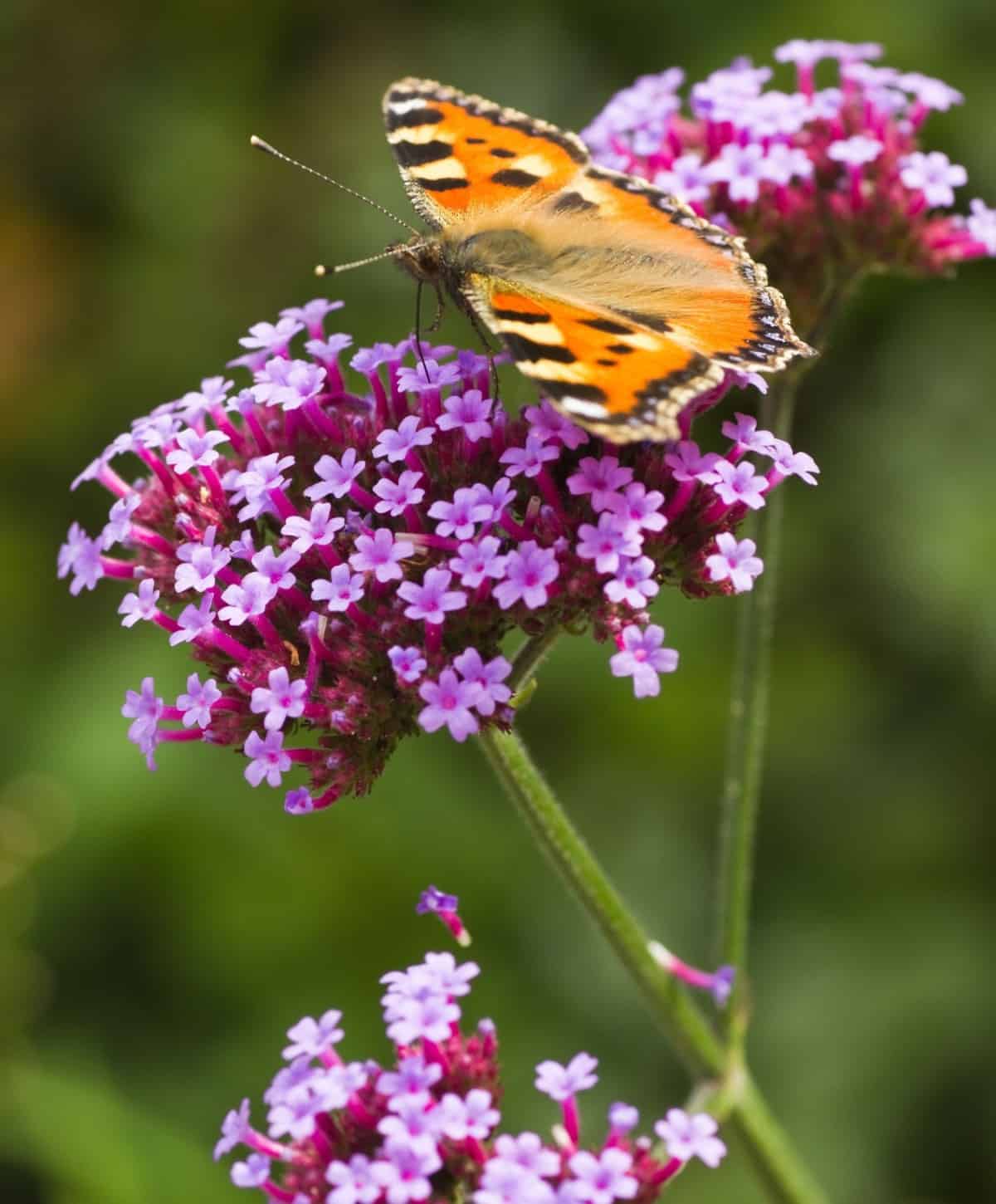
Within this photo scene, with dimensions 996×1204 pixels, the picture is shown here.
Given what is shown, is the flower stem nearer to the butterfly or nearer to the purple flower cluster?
the purple flower cluster

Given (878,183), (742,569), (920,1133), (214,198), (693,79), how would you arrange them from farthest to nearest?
(214,198) < (693,79) < (920,1133) < (878,183) < (742,569)

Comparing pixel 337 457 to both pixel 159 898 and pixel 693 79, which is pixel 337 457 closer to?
pixel 159 898

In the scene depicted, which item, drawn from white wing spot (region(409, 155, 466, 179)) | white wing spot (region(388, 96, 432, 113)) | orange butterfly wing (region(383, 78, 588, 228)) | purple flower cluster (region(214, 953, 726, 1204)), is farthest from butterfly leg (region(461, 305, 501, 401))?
purple flower cluster (region(214, 953, 726, 1204))

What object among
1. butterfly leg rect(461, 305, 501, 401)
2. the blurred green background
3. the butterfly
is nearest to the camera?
the butterfly

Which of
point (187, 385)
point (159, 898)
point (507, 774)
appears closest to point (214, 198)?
point (187, 385)

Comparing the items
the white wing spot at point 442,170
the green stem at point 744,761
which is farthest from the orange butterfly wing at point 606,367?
the green stem at point 744,761

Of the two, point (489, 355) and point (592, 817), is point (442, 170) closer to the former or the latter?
point (489, 355)
